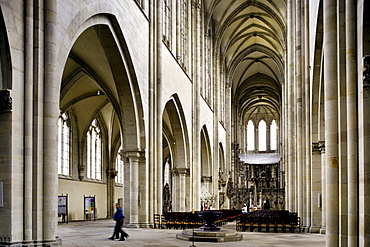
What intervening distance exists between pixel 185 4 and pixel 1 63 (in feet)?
78.8

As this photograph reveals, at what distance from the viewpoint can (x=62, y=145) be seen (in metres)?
32.3

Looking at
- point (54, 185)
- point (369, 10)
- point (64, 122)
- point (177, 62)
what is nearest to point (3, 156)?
point (54, 185)

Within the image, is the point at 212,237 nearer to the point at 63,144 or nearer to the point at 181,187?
the point at 181,187

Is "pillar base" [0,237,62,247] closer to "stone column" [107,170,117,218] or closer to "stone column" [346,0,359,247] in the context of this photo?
"stone column" [346,0,359,247]

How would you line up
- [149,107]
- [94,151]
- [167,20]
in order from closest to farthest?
1. [149,107]
2. [167,20]
3. [94,151]

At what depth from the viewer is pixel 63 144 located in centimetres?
3244

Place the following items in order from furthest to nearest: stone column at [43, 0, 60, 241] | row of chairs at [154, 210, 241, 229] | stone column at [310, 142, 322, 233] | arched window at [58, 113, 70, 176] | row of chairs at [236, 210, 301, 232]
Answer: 1. arched window at [58, 113, 70, 176]
2. row of chairs at [154, 210, 241, 229]
3. row of chairs at [236, 210, 301, 232]
4. stone column at [310, 142, 322, 233]
5. stone column at [43, 0, 60, 241]

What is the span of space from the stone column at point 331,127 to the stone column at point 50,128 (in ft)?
24.5

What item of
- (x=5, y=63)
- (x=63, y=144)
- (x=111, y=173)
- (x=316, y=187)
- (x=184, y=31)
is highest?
(x=184, y=31)

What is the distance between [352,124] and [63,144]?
993 inches

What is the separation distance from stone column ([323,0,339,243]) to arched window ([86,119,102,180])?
25.7 m

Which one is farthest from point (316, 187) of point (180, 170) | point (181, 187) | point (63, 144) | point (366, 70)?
point (63, 144)

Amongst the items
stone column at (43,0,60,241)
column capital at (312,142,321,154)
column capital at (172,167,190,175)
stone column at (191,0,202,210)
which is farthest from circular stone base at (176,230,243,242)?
stone column at (191,0,202,210)

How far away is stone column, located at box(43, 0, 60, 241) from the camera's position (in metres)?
12.5
